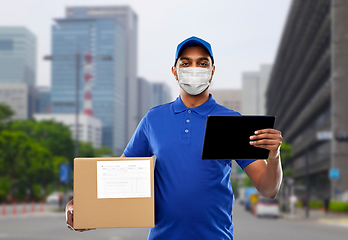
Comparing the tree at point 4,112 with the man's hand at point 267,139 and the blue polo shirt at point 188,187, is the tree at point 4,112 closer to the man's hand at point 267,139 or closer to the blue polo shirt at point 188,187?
the blue polo shirt at point 188,187

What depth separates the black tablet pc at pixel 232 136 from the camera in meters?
2.81

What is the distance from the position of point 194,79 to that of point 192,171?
559 mm

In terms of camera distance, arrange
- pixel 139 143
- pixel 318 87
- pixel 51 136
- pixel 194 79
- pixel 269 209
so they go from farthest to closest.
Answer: pixel 51 136 → pixel 318 87 → pixel 269 209 → pixel 139 143 → pixel 194 79

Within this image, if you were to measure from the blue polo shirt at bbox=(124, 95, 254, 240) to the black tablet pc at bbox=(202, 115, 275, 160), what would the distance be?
0.46 feet

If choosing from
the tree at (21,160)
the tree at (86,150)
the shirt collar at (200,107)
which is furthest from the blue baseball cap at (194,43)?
the tree at (86,150)

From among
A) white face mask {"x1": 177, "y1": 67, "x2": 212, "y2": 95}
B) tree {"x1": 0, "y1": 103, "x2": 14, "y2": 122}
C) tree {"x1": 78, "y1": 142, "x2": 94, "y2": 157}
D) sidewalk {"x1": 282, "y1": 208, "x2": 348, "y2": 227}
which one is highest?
tree {"x1": 0, "y1": 103, "x2": 14, "y2": 122}

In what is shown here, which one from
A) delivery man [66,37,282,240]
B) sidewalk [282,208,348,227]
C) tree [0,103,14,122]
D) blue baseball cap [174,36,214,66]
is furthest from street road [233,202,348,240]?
tree [0,103,14,122]

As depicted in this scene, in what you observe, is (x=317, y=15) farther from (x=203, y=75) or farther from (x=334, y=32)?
(x=203, y=75)

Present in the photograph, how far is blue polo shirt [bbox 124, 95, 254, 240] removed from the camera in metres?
3.00

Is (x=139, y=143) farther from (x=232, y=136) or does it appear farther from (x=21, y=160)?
(x=21, y=160)

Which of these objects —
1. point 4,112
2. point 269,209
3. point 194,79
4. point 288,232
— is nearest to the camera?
point 194,79

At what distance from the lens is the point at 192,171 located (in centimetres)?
300

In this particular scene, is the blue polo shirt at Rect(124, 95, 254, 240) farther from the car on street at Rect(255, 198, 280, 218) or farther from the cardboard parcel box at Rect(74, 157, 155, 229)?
the car on street at Rect(255, 198, 280, 218)

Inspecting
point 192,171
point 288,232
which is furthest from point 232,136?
point 288,232
